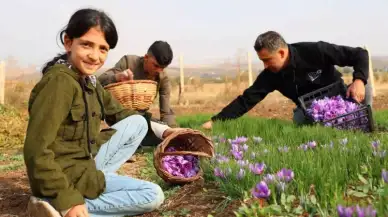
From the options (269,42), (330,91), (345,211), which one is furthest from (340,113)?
(345,211)

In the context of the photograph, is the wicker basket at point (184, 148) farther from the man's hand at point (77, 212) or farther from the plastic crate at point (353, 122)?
the plastic crate at point (353, 122)

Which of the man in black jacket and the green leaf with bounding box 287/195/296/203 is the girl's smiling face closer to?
the green leaf with bounding box 287/195/296/203

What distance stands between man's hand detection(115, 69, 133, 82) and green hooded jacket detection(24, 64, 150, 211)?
198 centimetres

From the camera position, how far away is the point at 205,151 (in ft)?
11.9

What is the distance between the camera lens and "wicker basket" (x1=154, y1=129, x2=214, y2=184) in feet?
10.7

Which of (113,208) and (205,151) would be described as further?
(205,151)

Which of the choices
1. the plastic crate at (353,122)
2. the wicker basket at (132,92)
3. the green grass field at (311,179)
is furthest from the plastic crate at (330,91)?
the wicker basket at (132,92)

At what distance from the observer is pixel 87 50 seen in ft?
8.80

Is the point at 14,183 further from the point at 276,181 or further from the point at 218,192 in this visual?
the point at 276,181

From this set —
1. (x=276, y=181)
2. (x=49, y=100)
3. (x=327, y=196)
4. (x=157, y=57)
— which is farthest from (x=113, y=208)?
(x=157, y=57)

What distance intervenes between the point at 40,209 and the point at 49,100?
1.98 feet

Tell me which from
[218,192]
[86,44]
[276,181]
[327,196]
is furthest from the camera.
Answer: [218,192]

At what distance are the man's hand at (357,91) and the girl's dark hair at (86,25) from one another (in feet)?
9.86

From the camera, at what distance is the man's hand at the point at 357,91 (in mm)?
4852
